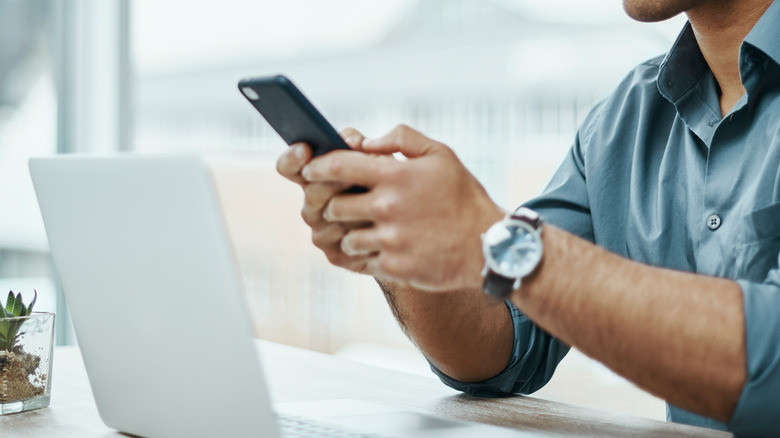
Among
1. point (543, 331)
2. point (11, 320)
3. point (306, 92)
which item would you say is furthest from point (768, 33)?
point (306, 92)

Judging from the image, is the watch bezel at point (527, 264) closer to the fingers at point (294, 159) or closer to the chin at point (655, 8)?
the fingers at point (294, 159)

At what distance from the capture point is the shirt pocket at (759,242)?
0.83 metres

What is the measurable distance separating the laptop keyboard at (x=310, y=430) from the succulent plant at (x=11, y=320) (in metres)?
0.30

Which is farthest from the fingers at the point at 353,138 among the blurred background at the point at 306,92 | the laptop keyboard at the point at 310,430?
the laptop keyboard at the point at 310,430

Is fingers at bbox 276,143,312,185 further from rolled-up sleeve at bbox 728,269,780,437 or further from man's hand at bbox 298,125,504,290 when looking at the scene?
rolled-up sleeve at bbox 728,269,780,437

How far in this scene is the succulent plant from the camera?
78cm

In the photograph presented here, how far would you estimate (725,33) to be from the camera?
104 centimetres

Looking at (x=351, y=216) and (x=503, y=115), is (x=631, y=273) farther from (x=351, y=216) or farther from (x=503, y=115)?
(x=503, y=115)

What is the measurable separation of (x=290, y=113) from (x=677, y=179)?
2.09 ft

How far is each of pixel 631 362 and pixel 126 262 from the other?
428 mm

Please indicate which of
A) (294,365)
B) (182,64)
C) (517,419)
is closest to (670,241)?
(517,419)

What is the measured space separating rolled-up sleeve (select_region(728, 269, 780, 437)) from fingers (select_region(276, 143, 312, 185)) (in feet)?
1.27

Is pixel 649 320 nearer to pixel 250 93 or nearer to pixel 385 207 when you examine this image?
pixel 385 207

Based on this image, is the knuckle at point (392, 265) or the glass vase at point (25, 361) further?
the glass vase at point (25, 361)
